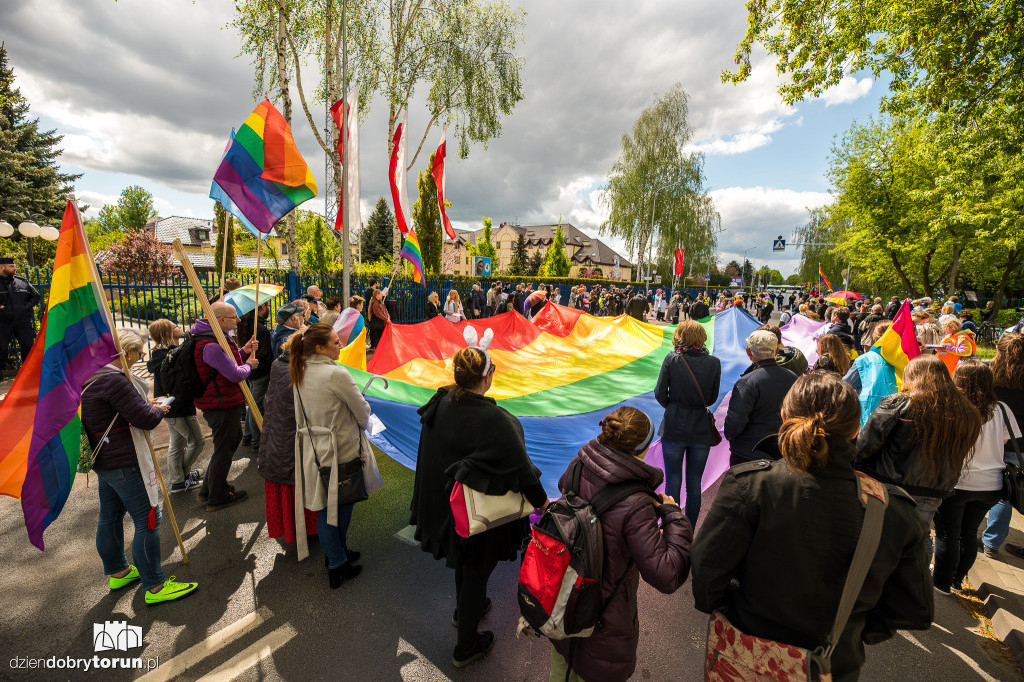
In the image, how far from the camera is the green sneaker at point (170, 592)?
3.01 metres

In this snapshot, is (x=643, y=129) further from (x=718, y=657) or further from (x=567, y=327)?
(x=718, y=657)

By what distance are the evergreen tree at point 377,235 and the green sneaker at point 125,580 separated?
54652 millimetres

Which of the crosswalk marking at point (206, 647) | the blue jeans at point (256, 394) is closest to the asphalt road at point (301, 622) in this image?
the crosswalk marking at point (206, 647)

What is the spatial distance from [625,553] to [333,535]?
7.62 feet

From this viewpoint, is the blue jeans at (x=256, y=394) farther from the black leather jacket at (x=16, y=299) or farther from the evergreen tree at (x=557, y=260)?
the evergreen tree at (x=557, y=260)

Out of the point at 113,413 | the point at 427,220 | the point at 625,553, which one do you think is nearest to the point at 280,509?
the point at 113,413

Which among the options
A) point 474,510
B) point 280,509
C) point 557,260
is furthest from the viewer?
point 557,260

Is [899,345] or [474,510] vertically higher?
[899,345]

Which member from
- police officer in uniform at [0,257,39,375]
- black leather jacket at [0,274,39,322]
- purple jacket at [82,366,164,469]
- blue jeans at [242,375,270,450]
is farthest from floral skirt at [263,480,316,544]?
black leather jacket at [0,274,39,322]

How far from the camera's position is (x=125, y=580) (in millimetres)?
3166

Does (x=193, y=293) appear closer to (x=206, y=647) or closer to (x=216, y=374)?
(x=216, y=374)

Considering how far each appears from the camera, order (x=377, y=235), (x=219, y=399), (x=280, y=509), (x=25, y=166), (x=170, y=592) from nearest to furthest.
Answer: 1. (x=170, y=592)
2. (x=280, y=509)
3. (x=219, y=399)
4. (x=25, y=166)
5. (x=377, y=235)

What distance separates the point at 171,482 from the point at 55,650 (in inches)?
81.2

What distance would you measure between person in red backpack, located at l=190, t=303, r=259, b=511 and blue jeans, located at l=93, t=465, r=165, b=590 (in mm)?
1110
